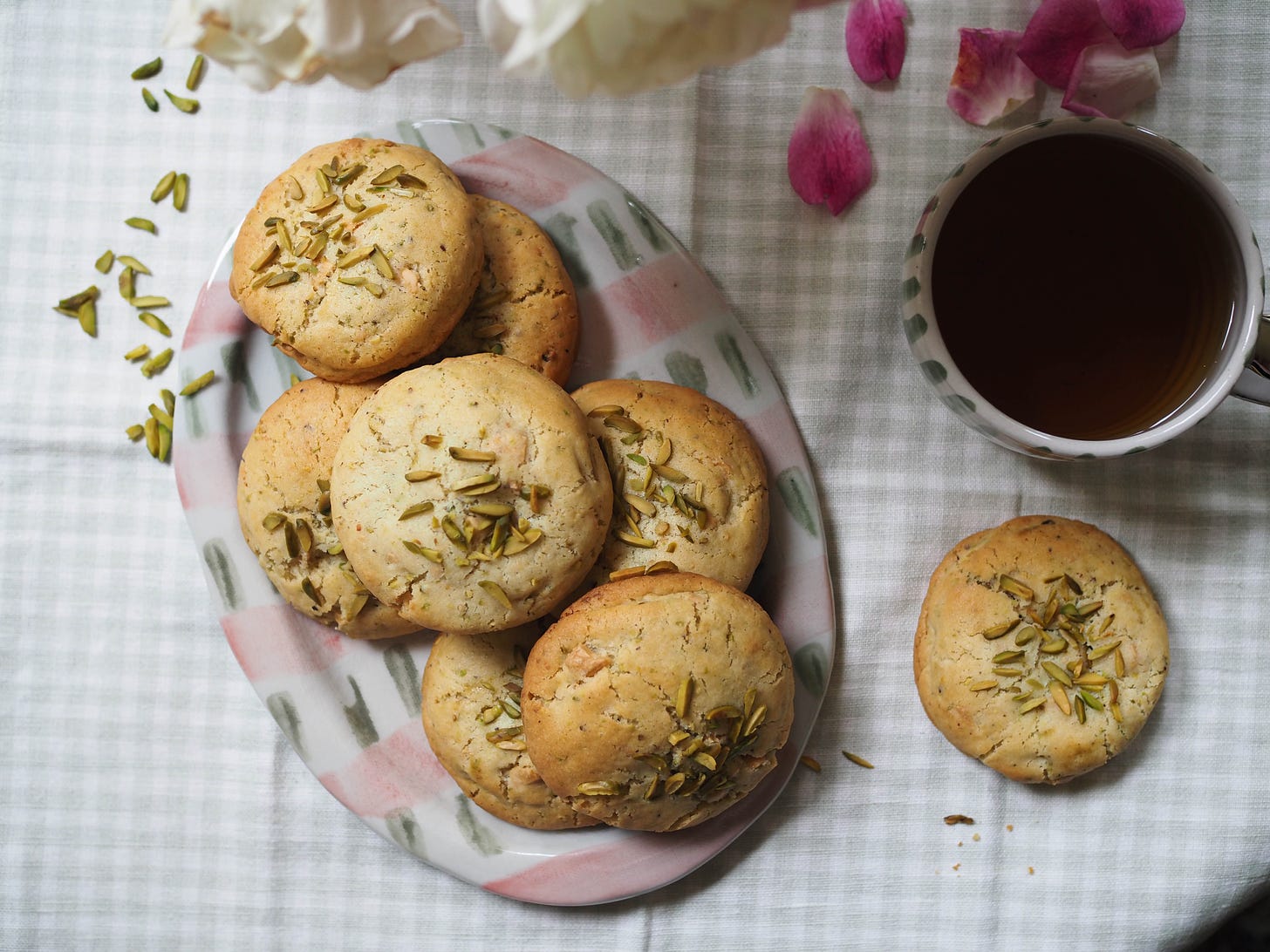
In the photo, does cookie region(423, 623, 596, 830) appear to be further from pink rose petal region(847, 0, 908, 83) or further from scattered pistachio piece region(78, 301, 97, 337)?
pink rose petal region(847, 0, 908, 83)

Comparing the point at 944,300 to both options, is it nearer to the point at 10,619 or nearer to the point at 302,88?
the point at 302,88

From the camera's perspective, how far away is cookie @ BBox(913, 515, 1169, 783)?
104cm

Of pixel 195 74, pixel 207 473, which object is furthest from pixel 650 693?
pixel 195 74

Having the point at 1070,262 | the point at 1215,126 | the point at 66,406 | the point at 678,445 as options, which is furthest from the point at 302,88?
the point at 1215,126

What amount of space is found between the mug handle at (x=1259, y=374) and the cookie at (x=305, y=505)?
85cm

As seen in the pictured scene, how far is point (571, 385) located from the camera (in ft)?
3.55

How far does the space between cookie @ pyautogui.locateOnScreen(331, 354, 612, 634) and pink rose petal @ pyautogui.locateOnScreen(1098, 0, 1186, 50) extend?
29.0 inches

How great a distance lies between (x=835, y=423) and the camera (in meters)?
1.11

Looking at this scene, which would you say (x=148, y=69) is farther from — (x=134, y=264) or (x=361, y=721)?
(x=361, y=721)

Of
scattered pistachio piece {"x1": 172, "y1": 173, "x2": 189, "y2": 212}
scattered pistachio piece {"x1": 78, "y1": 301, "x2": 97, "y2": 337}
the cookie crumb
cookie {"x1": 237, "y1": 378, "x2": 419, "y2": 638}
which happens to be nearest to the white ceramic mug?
the cookie crumb

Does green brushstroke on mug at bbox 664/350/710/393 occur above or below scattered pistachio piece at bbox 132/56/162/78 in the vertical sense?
below

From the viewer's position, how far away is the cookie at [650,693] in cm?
90

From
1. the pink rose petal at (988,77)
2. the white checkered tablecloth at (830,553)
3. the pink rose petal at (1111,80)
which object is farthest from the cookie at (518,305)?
the pink rose petal at (1111,80)

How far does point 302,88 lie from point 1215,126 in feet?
3.41
